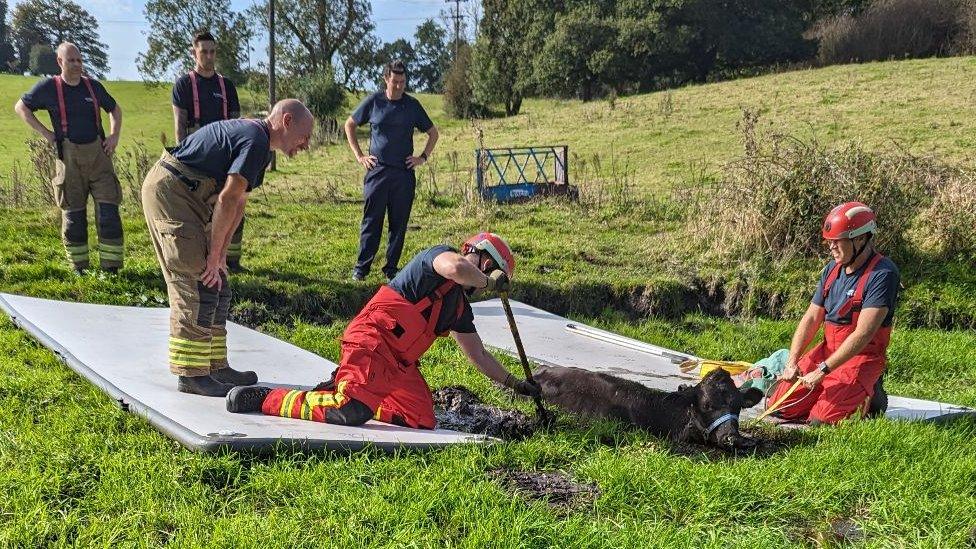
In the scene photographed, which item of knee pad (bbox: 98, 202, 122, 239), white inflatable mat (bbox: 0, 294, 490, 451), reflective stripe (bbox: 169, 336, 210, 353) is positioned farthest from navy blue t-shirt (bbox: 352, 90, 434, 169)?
reflective stripe (bbox: 169, 336, 210, 353)

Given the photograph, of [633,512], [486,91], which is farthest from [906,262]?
[486,91]

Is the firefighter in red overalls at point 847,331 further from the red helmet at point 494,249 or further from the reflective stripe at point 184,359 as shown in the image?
the reflective stripe at point 184,359

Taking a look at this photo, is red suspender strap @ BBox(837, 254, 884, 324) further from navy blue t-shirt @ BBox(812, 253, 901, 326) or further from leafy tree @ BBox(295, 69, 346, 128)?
leafy tree @ BBox(295, 69, 346, 128)

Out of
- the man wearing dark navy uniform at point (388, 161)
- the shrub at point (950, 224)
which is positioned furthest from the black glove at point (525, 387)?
the shrub at point (950, 224)

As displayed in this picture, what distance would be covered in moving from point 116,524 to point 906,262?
788 centimetres

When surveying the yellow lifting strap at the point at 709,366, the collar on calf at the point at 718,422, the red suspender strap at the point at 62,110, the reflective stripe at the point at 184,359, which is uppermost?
the red suspender strap at the point at 62,110

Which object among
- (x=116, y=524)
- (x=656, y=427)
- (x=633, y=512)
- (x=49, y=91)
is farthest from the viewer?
(x=49, y=91)

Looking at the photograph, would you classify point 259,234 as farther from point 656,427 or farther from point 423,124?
point 656,427

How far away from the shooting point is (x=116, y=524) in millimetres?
2895

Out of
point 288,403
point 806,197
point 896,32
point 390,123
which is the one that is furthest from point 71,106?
point 896,32

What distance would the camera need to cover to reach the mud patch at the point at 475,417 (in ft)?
13.6

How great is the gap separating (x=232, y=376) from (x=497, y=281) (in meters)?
1.92

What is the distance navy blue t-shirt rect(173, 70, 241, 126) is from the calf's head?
4908 millimetres

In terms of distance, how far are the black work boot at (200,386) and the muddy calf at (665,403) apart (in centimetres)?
202
